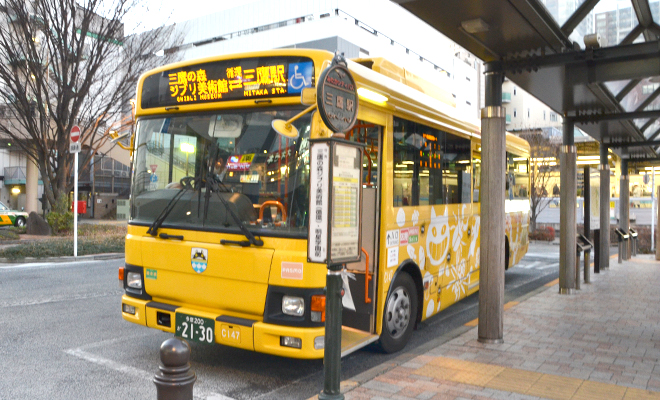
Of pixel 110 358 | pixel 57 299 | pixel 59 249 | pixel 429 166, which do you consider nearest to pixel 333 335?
pixel 110 358

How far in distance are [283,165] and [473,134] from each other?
4.36m

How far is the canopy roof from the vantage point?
18.2ft

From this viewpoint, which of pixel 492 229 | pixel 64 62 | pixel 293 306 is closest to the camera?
pixel 293 306

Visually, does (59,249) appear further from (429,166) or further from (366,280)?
(366,280)

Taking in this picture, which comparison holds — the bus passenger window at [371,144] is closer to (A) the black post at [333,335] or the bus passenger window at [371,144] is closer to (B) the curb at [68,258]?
(A) the black post at [333,335]

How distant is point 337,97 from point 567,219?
25.6 ft

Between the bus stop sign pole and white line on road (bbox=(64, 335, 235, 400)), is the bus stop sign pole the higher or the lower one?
the higher one

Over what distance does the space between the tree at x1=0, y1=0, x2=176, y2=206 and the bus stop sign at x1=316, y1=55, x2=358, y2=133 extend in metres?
17.3

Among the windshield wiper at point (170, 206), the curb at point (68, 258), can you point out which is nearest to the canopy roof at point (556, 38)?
the windshield wiper at point (170, 206)

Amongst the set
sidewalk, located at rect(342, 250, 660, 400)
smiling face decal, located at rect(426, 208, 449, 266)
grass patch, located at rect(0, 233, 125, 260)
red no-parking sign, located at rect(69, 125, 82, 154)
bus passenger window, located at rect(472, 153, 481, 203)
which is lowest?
sidewalk, located at rect(342, 250, 660, 400)

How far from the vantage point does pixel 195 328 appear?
17.1 ft

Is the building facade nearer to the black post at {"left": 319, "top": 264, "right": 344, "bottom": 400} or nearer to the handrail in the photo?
the handrail

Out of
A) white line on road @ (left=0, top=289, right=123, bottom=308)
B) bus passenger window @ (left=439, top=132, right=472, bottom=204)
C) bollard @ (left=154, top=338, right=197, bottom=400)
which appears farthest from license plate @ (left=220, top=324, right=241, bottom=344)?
white line on road @ (left=0, top=289, right=123, bottom=308)

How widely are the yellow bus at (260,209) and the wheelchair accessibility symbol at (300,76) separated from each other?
10 mm
